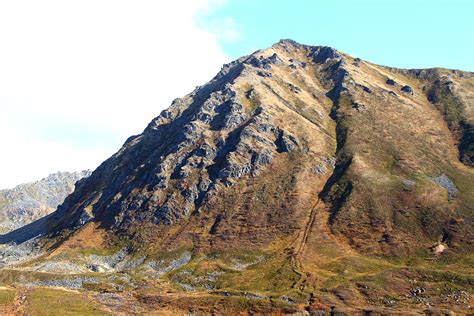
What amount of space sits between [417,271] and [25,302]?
137m

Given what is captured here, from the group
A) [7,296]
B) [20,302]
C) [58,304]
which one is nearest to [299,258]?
[58,304]

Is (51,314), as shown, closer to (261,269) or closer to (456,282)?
(261,269)

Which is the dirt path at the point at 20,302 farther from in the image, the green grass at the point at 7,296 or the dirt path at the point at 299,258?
the dirt path at the point at 299,258

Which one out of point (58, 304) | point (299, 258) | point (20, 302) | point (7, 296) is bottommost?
point (7, 296)

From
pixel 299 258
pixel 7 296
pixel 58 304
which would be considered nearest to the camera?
pixel 58 304

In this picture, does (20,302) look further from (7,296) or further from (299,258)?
(299,258)

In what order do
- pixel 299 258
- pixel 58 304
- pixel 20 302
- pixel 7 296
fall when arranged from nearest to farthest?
pixel 58 304, pixel 20 302, pixel 7 296, pixel 299 258

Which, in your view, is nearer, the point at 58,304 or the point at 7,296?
the point at 58,304

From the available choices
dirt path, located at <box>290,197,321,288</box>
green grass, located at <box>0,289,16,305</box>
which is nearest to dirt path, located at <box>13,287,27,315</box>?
green grass, located at <box>0,289,16,305</box>

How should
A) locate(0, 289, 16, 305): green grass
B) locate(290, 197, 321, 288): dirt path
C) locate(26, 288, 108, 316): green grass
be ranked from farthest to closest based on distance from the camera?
locate(290, 197, 321, 288): dirt path → locate(0, 289, 16, 305): green grass → locate(26, 288, 108, 316): green grass

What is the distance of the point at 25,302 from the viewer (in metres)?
138

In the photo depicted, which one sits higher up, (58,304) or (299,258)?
(299,258)

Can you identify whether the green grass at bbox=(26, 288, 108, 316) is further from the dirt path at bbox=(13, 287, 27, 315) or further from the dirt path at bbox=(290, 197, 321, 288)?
the dirt path at bbox=(290, 197, 321, 288)

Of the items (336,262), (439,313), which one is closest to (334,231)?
(336,262)
